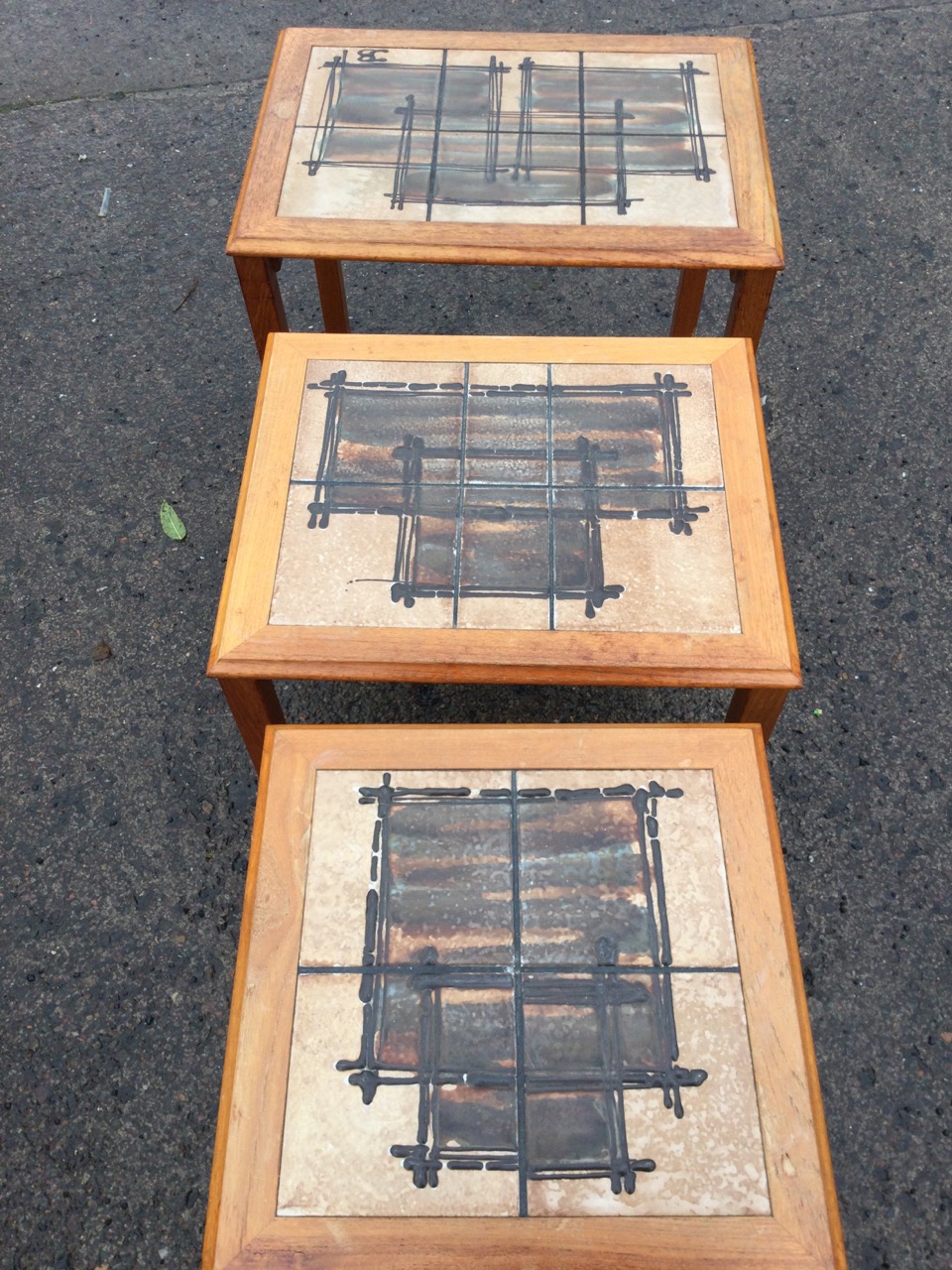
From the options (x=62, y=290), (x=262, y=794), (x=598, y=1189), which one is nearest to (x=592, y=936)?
(x=598, y=1189)

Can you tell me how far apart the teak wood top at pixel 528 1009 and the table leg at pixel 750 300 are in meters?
1.03

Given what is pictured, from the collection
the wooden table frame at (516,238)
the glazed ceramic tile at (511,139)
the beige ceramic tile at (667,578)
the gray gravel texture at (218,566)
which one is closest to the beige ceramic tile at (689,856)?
the beige ceramic tile at (667,578)

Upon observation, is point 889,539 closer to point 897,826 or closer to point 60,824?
point 897,826

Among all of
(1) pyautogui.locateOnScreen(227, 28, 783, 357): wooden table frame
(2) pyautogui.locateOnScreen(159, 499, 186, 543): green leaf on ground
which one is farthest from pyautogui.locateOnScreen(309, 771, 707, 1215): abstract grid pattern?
(2) pyautogui.locateOnScreen(159, 499, 186, 543): green leaf on ground

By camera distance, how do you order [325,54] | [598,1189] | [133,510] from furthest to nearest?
[133,510] → [325,54] → [598,1189]

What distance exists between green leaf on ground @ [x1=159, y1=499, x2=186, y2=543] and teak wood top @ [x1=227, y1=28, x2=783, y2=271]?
2.38ft

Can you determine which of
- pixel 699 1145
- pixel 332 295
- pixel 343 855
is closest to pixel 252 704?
pixel 343 855

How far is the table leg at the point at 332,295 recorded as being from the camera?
2.61 m

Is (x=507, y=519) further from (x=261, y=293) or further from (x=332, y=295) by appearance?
(x=332, y=295)

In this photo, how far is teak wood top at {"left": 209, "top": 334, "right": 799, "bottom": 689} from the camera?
1696mm

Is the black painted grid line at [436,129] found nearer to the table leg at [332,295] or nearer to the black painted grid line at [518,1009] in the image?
the table leg at [332,295]

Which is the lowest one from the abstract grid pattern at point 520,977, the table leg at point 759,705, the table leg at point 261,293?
the abstract grid pattern at point 520,977

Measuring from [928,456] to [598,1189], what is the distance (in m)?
2.04

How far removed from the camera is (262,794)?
1.60m
